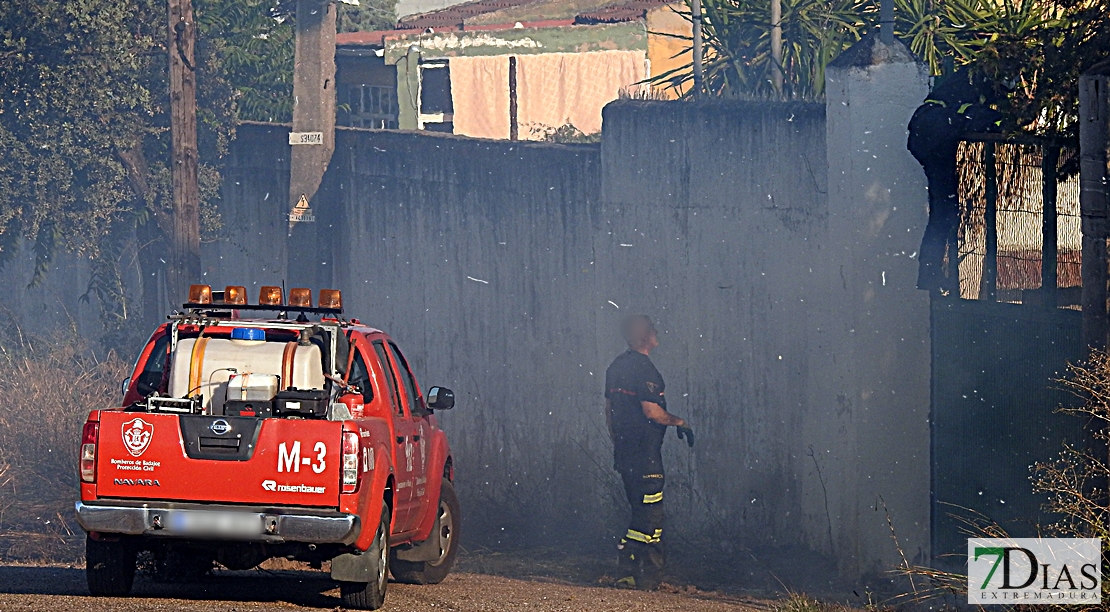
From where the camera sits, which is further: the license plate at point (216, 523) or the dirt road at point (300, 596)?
the dirt road at point (300, 596)

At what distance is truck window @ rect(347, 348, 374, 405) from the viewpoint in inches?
388

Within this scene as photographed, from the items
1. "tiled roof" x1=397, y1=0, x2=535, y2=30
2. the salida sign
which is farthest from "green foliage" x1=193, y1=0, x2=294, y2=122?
the salida sign

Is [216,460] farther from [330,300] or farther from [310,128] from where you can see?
[310,128]

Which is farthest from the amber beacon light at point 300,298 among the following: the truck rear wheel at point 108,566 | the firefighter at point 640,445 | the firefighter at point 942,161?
the firefighter at point 942,161

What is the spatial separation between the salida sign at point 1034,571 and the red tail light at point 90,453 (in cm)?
461

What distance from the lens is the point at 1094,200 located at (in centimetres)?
857

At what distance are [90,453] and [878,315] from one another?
5.60 meters

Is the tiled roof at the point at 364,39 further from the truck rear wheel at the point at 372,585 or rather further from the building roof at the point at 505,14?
the truck rear wheel at the point at 372,585

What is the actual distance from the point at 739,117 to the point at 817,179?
129 centimetres

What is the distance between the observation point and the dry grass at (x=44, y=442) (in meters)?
14.2

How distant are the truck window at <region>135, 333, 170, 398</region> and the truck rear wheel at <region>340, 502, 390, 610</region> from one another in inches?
66.5

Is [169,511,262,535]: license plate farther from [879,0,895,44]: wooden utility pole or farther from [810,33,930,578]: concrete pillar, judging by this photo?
[879,0,895,44]: wooden utility pole

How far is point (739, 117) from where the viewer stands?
13.8m

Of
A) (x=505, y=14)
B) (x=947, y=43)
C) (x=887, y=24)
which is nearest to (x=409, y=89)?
(x=505, y=14)
